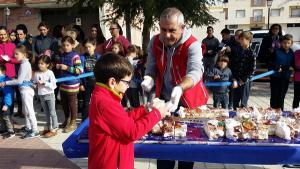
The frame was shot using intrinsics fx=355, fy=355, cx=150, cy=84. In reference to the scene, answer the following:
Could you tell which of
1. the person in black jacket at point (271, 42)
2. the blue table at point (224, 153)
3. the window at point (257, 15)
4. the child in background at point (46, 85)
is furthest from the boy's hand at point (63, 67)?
the window at point (257, 15)

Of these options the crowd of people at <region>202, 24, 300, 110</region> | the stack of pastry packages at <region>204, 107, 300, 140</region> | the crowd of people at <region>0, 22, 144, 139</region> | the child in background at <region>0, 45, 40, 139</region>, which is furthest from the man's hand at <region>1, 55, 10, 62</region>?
the stack of pastry packages at <region>204, 107, 300, 140</region>

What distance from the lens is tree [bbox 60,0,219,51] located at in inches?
327

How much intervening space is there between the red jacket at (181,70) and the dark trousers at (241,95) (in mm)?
3069

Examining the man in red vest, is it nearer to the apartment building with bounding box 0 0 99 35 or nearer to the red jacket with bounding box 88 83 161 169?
the red jacket with bounding box 88 83 161 169

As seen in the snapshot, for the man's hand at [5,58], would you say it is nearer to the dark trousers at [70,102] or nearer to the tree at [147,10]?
the dark trousers at [70,102]

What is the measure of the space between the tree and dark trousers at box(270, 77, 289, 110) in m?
3.04

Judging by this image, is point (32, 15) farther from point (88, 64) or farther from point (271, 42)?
point (271, 42)

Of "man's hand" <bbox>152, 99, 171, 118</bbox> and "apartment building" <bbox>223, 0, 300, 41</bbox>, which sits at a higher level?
"apartment building" <bbox>223, 0, 300, 41</bbox>

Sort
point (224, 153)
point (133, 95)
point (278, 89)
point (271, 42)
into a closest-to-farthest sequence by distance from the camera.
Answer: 1. point (224, 153)
2. point (133, 95)
3. point (278, 89)
4. point (271, 42)

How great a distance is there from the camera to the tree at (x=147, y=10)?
327 inches

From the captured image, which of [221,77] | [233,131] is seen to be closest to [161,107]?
[233,131]

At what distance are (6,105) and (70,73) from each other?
1.06m

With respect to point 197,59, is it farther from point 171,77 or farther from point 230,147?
point 230,147

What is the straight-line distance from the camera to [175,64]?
9.88ft
